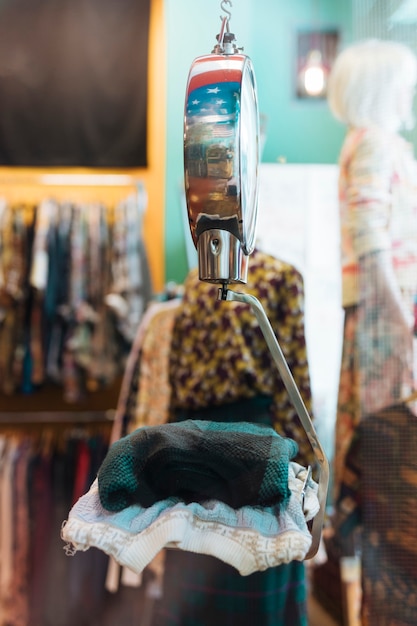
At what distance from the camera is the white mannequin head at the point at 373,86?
3.34ft

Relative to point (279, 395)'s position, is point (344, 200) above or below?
above

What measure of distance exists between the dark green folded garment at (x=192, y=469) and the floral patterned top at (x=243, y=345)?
256 mm

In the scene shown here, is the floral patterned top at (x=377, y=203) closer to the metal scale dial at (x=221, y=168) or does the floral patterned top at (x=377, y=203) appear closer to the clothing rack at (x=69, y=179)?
the metal scale dial at (x=221, y=168)

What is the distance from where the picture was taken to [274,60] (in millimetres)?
898

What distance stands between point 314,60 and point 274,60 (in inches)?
6.6

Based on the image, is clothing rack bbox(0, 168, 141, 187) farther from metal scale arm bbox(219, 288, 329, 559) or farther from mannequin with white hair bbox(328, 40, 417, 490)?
metal scale arm bbox(219, 288, 329, 559)

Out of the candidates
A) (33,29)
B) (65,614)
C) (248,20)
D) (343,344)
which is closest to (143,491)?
(248,20)

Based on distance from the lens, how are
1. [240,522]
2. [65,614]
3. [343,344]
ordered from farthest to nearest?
[65,614] < [343,344] < [240,522]

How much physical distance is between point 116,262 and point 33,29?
0.92 meters

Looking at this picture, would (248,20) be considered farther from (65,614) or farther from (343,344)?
(65,614)

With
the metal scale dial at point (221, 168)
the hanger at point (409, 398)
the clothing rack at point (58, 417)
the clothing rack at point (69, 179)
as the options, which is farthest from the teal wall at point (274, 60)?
the clothing rack at point (58, 417)

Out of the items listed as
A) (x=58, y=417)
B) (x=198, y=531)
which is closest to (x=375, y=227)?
(x=198, y=531)

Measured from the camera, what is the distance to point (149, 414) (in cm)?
130

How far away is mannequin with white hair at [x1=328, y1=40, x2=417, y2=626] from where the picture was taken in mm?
999
